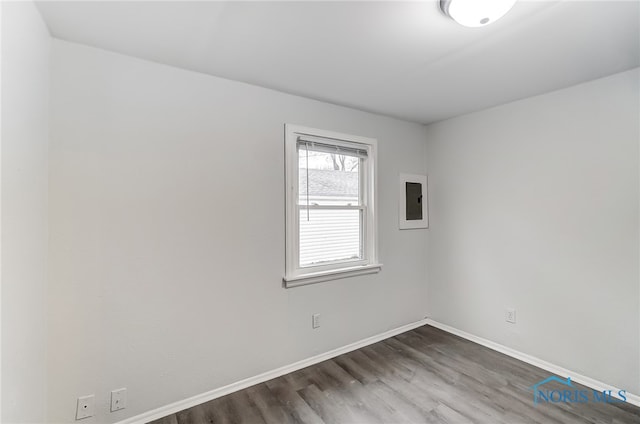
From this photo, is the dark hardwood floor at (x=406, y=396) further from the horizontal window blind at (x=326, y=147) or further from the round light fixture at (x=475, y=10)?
A: the round light fixture at (x=475, y=10)

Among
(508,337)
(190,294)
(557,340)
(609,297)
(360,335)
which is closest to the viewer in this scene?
(190,294)

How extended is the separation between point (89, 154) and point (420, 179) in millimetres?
3104

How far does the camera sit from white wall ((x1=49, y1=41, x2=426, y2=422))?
168cm

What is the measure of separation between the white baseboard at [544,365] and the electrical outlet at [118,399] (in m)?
3.02

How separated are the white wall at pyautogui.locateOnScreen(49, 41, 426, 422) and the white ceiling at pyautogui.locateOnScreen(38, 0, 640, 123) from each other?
23 centimetres

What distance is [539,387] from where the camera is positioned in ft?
7.21

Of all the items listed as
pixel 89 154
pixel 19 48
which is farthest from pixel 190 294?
pixel 19 48

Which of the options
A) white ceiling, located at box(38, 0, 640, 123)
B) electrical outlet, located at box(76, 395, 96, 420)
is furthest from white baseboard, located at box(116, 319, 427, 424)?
white ceiling, located at box(38, 0, 640, 123)

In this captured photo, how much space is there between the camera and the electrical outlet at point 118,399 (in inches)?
69.7

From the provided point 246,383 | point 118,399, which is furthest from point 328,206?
point 118,399

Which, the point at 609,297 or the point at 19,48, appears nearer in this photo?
the point at 19,48

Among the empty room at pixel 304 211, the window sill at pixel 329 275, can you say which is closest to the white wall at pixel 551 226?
the empty room at pixel 304 211

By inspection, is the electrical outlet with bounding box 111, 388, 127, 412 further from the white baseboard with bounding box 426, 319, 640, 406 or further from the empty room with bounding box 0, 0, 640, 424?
the white baseboard with bounding box 426, 319, 640, 406

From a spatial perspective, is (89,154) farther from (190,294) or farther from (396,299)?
(396,299)
